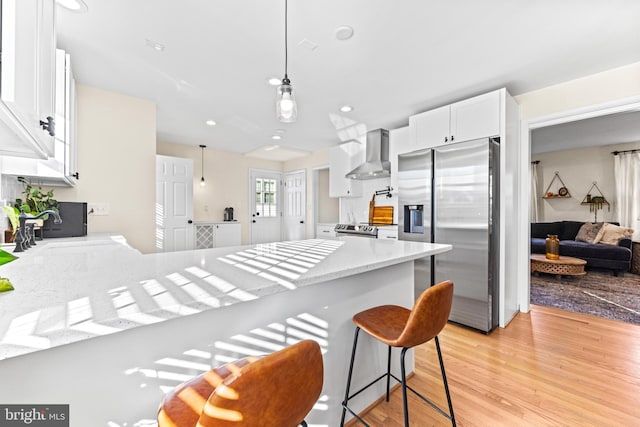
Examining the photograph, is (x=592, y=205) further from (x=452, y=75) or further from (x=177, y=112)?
(x=177, y=112)

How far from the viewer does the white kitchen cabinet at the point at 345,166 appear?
4637 millimetres

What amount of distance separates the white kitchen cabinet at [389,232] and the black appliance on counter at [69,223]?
3.21m

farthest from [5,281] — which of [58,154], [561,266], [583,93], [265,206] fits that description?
[561,266]

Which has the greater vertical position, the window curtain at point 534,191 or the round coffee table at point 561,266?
the window curtain at point 534,191

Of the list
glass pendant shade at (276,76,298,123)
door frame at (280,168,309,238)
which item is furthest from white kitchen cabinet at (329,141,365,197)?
glass pendant shade at (276,76,298,123)

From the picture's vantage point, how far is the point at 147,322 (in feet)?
1.96

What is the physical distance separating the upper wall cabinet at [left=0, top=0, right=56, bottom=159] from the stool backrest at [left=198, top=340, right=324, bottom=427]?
106 cm

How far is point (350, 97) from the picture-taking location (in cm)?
306

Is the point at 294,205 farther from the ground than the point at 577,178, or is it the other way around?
the point at 577,178

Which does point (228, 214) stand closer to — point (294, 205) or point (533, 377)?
point (294, 205)

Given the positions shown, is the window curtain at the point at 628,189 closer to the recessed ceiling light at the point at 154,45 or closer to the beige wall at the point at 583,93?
the beige wall at the point at 583,93

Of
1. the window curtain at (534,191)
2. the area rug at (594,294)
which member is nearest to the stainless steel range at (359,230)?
the area rug at (594,294)

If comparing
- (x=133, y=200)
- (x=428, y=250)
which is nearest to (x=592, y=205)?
(x=428, y=250)

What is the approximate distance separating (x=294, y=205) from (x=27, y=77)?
17.2 feet
